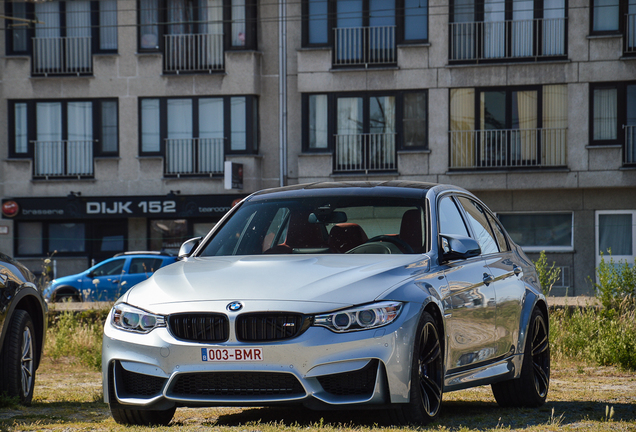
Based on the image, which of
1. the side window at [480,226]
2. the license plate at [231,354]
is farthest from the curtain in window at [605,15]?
the license plate at [231,354]

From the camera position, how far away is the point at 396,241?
6609mm

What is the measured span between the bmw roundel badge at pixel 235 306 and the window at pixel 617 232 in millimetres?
26520

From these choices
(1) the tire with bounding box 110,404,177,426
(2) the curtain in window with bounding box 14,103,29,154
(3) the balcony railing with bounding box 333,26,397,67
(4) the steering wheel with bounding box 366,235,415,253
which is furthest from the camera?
(2) the curtain in window with bounding box 14,103,29,154

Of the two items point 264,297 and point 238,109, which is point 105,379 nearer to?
point 264,297

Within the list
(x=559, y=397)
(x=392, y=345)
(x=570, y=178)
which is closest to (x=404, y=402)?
(x=392, y=345)

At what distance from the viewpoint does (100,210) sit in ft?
106

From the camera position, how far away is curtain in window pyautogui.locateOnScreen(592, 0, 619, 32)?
2977 cm

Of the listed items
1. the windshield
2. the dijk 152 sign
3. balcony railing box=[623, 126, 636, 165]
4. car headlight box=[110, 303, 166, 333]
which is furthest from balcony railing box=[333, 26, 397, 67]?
car headlight box=[110, 303, 166, 333]

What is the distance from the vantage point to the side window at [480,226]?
755 centimetres

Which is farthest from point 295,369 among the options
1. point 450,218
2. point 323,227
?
point 450,218

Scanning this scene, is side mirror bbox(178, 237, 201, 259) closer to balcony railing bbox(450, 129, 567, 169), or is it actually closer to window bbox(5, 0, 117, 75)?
balcony railing bbox(450, 129, 567, 169)

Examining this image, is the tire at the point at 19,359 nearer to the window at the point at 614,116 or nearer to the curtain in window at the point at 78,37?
the window at the point at 614,116

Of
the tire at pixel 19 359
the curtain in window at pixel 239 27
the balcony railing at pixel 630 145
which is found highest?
the curtain in window at pixel 239 27

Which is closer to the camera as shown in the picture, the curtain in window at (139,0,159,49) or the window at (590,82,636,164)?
the window at (590,82,636,164)
